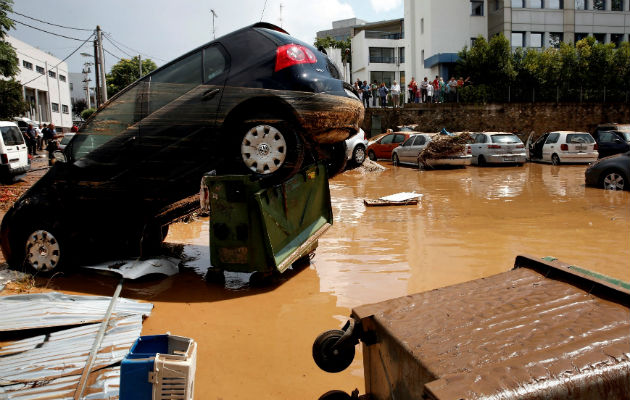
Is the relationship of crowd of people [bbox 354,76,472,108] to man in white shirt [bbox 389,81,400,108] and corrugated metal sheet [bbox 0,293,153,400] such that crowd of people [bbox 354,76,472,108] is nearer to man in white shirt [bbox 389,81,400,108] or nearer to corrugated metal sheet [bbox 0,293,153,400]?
man in white shirt [bbox 389,81,400,108]

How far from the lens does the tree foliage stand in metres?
30.9

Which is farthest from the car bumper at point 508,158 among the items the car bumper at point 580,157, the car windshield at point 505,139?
the car bumper at point 580,157

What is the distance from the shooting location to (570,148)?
19.6m

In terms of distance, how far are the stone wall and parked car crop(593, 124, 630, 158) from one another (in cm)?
999

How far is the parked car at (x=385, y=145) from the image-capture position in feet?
74.5

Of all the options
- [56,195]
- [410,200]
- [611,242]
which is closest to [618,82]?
[410,200]

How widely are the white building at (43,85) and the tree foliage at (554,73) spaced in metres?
39.7

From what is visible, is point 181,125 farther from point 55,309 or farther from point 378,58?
point 378,58

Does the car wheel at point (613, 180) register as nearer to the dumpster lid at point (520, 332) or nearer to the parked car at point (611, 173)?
the parked car at point (611, 173)

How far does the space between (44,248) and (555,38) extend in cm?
3958

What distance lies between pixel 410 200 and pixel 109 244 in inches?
283

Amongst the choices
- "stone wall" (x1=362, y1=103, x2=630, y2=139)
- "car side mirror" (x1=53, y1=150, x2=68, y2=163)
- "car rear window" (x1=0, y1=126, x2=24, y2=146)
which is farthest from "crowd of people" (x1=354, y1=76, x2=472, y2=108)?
"car side mirror" (x1=53, y1=150, x2=68, y2=163)

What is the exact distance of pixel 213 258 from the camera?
5.46 metres

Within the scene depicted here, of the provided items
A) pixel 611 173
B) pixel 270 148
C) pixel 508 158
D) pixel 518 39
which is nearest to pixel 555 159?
pixel 508 158
